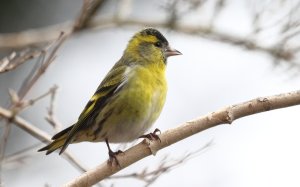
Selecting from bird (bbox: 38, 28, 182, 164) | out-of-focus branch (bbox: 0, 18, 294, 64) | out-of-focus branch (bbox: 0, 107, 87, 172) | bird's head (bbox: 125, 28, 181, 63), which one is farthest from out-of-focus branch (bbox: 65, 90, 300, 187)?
out-of-focus branch (bbox: 0, 18, 294, 64)

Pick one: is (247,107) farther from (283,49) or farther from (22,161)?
(283,49)

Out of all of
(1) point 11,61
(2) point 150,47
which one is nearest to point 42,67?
(1) point 11,61

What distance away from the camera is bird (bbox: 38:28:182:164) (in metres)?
5.31

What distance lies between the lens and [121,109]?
17.7ft

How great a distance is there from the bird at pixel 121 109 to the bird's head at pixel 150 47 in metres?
0.21

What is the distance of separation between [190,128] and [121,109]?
1152 mm

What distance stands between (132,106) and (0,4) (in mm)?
7236

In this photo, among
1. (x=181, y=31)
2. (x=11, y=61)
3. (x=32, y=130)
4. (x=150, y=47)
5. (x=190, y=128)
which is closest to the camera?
(x=190, y=128)

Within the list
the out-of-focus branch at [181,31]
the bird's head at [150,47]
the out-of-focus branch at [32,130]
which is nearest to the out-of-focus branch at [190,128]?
the out-of-focus branch at [32,130]

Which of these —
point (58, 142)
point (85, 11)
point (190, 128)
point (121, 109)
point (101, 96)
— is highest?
point (85, 11)

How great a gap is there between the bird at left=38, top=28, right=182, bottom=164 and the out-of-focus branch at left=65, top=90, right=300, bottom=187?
61cm

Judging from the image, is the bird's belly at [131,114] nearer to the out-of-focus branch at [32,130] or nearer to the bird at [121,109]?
the bird at [121,109]

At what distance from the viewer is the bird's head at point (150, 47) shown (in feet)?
19.6

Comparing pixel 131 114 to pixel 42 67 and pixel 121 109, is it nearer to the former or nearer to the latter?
pixel 121 109
